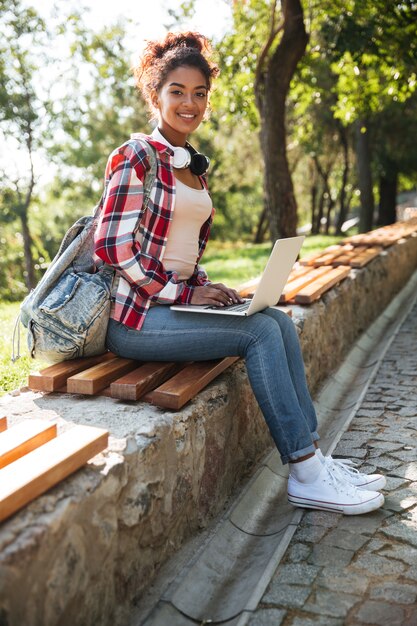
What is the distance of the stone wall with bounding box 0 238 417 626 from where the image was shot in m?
1.65

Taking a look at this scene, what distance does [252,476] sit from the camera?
10.5 feet

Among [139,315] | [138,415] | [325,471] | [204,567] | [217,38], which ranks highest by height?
[217,38]

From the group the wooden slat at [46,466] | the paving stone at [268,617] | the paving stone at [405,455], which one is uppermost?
the wooden slat at [46,466]

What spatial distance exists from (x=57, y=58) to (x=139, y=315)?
12.8 metres

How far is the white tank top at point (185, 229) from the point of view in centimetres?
296

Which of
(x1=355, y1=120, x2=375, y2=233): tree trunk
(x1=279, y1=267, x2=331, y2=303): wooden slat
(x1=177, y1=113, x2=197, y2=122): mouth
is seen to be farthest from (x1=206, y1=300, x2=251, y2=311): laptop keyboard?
(x1=355, y1=120, x2=375, y2=233): tree trunk

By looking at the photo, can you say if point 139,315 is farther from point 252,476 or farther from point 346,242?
point 346,242

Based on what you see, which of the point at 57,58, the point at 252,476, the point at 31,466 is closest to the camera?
the point at 31,466

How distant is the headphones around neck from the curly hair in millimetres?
309

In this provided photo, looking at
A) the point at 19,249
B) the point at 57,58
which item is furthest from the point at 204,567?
the point at 19,249

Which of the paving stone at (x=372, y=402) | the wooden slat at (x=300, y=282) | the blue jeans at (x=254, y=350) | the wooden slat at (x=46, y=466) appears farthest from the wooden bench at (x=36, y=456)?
the wooden slat at (x=300, y=282)

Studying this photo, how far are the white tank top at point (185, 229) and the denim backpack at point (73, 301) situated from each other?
20 centimetres

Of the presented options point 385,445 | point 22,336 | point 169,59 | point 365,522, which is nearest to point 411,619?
point 365,522

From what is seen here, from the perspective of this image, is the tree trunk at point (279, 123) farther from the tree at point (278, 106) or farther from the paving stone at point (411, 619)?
the paving stone at point (411, 619)
